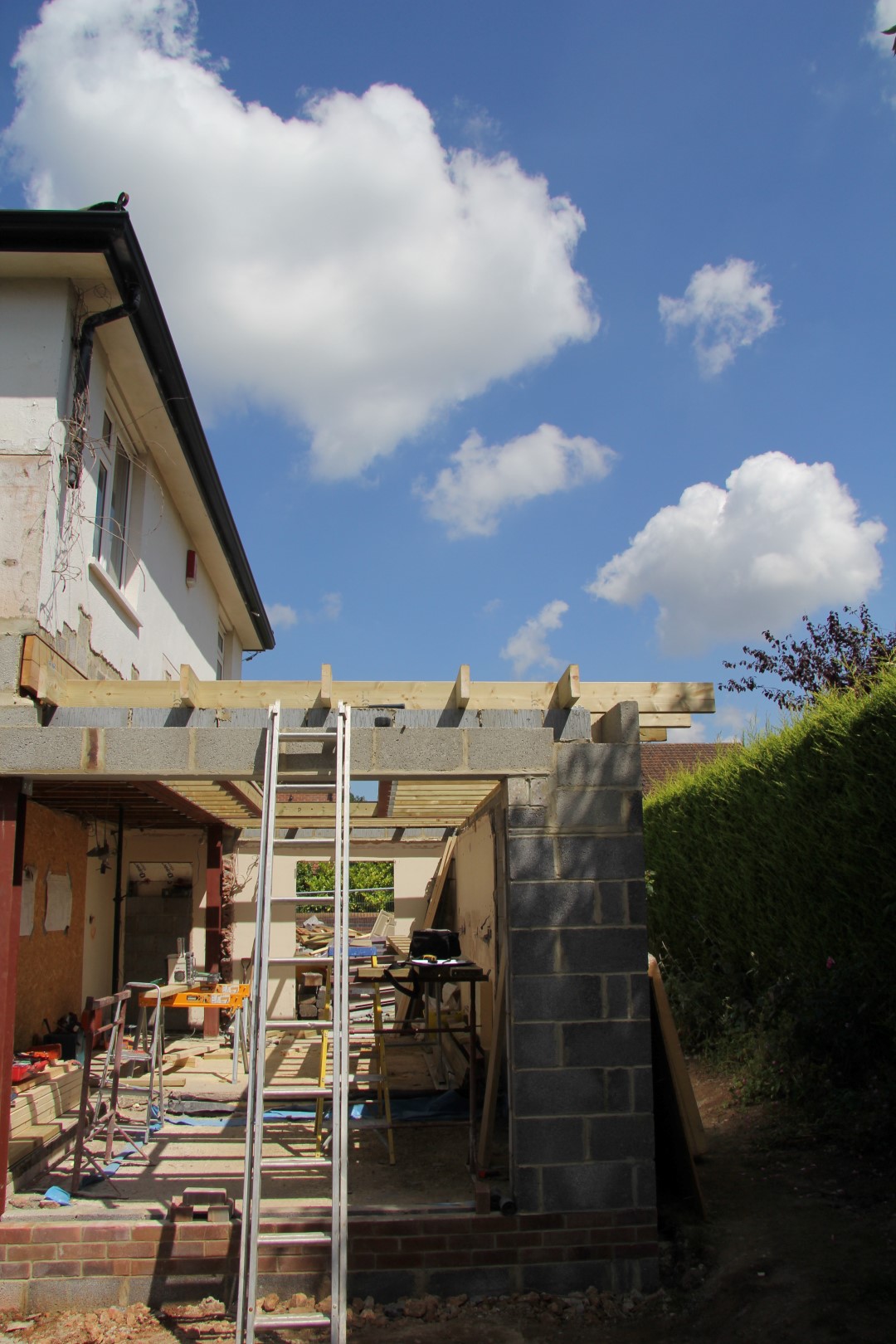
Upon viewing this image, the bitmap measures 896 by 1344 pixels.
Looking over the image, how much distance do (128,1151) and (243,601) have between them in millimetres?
8423

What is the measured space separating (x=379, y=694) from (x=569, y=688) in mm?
1192

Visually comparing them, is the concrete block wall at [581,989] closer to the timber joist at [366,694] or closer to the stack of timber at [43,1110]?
the timber joist at [366,694]

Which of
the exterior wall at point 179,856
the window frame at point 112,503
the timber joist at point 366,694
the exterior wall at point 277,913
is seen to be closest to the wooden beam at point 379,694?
the timber joist at point 366,694

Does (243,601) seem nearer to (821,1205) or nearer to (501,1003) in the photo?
(501,1003)

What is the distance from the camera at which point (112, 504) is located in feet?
28.6

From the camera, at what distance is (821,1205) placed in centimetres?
603

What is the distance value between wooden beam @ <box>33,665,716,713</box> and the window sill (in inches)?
64.7

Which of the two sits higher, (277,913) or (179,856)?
(179,856)

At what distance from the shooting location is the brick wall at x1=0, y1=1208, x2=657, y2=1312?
5.27 m

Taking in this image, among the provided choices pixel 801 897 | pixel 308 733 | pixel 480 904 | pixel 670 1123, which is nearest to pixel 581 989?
pixel 670 1123

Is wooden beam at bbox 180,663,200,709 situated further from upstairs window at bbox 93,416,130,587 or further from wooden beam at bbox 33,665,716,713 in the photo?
upstairs window at bbox 93,416,130,587

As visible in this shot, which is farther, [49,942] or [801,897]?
[49,942]

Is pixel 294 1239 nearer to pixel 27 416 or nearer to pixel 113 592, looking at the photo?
pixel 113 592

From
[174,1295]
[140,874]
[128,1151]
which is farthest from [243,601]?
[174,1295]
